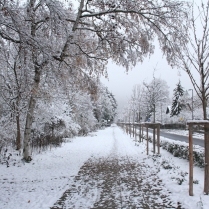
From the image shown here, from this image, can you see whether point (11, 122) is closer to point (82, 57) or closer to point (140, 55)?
point (82, 57)

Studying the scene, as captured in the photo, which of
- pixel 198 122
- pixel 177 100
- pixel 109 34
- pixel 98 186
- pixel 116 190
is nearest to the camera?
pixel 198 122

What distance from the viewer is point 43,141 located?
1473 centimetres

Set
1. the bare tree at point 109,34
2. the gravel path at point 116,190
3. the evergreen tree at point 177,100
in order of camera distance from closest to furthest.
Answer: the gravel path at point 116,190 < the bare tree at point 109,34 < the evergreen tree at point 177,100

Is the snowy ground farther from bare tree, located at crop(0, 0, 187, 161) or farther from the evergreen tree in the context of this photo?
the evergreen tree

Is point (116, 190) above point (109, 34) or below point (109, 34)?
below

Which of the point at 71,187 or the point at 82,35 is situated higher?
the point at 82,35

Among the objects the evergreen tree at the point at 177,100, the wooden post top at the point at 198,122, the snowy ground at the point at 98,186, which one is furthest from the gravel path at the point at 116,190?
the evergreen tree at the point at 177,100

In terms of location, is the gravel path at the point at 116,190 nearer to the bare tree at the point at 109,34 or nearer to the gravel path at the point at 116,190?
the gravel path at the point at 116,190

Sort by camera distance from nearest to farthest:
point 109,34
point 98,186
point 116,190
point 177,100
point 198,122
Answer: point 198,122
point 116,190
point 98,186
point 109,34
point 177,100

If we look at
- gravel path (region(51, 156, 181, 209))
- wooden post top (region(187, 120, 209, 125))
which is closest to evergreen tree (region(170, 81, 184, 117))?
gravel path (region(51, 156, 181, 209))

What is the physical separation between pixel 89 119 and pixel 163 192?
27.4 metres

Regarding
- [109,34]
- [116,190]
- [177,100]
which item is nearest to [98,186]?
[116,190]

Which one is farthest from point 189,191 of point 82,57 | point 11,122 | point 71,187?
point 11,122

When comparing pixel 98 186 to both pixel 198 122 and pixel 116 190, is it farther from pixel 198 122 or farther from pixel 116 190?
pixel 198 122
